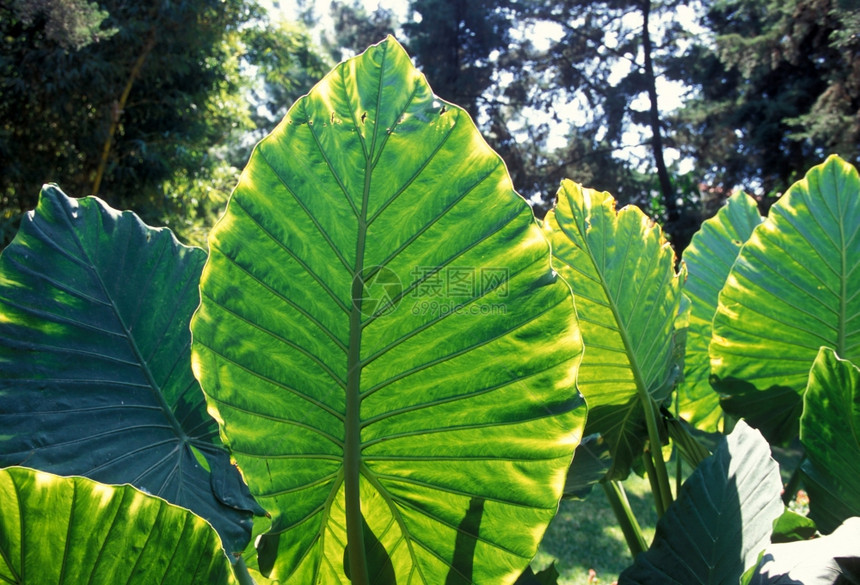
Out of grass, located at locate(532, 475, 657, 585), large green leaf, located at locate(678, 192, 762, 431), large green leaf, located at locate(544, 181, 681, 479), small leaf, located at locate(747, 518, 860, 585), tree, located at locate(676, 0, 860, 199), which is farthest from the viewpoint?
tree, located at locate(676, 0, 860, 199)

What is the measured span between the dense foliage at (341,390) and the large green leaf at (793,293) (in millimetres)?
204

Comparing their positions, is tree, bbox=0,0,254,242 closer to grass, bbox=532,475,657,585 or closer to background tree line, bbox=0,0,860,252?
background tree line, bbox=0,0,860,252

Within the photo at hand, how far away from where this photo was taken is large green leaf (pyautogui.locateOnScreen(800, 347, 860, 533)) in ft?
1.69

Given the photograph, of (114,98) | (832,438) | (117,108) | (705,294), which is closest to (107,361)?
(832,438)

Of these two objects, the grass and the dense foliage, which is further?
the grass

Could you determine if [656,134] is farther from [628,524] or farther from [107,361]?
[107,361]

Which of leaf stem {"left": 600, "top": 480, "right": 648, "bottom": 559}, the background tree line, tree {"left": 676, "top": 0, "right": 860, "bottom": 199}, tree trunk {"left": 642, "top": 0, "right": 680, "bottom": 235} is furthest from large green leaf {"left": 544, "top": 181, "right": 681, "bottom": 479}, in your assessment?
tree trunk {"left": 642, "top": 0, "right": 680, "bottom": 235}

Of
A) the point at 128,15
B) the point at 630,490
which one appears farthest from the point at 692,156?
the point at 128,15

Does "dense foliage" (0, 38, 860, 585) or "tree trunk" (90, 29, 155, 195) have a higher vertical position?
"tree trunk" (90, 29, 155, 195)

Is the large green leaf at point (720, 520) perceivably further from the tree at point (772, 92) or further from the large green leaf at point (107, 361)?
the tree at point (772, 92)

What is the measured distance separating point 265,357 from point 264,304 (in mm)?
39

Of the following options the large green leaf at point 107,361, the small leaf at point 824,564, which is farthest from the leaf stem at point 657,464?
the large green leaf at point 107,361

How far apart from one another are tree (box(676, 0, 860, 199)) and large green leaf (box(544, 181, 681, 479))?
691 centimetres

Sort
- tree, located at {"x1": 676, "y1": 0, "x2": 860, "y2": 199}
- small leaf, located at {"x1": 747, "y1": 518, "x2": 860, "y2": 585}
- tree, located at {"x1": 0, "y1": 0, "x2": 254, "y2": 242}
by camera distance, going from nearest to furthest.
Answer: small leaf, located at {"x1": 747, "y1": 518, "x2": 860, "y2": 585} < tree, located at {"x1": 0, "y1": 0, "x2": 254, "y2": 242} < tree, located at {"x1": 676, "y1": 0, "x2": 860, "y2": 199}
